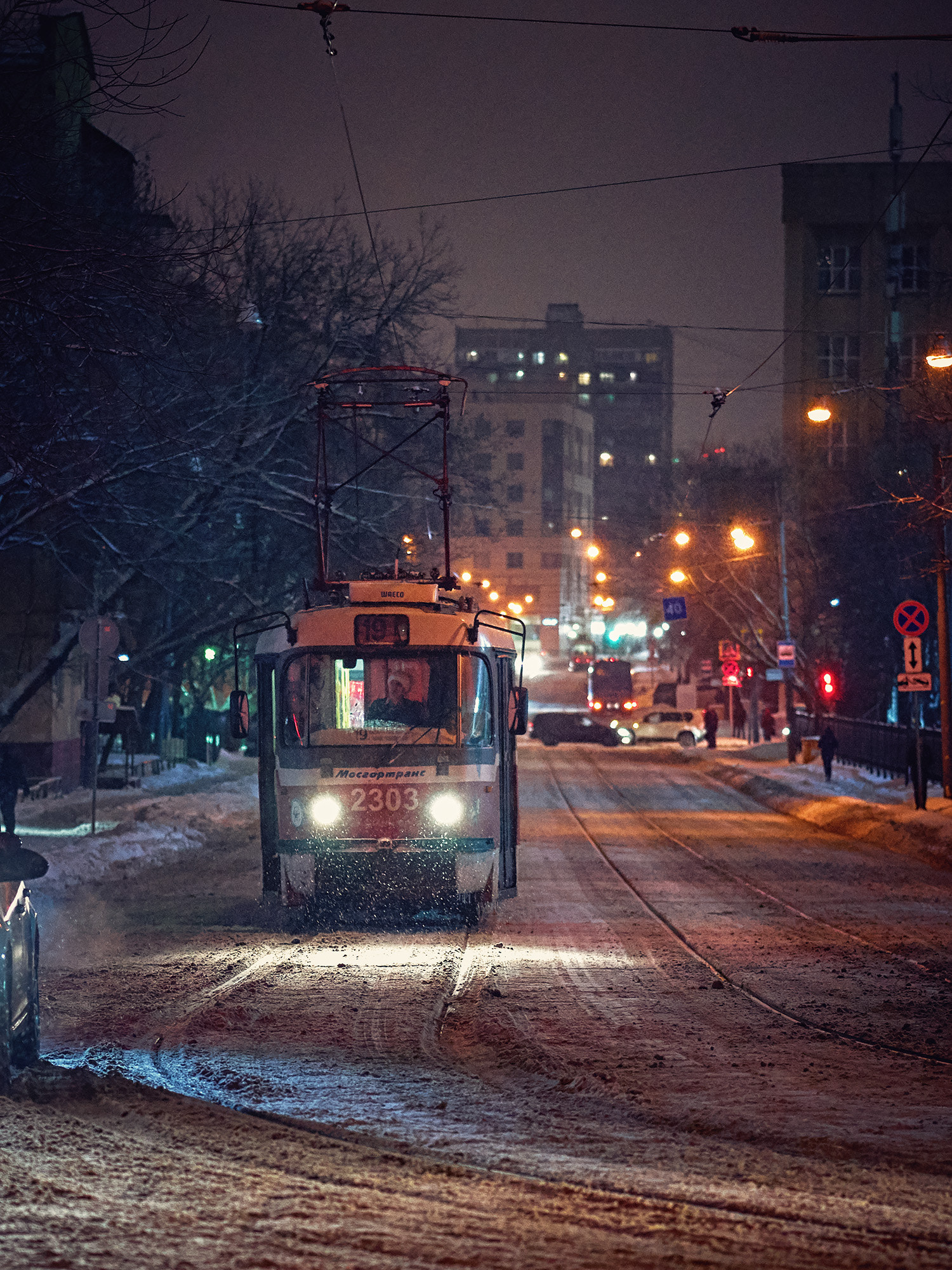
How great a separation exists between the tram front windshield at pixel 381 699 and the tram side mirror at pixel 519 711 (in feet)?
1.60

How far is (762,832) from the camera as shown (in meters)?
25.6

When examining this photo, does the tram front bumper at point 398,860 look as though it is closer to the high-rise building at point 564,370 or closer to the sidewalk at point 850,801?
the sidewalk at point 850,801

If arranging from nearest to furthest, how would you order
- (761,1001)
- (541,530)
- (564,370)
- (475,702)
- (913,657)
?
(761,1001) < (475,702) < (913,657) < (541,530) < (564,370)

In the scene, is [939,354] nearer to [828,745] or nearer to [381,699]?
[381,699]

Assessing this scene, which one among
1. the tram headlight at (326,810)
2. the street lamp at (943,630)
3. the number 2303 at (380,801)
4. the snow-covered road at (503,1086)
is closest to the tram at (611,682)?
the street lamp at (943,630)

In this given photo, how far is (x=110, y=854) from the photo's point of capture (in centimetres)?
1923

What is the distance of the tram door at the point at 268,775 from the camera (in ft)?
44.6

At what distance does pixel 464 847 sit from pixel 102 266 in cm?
636

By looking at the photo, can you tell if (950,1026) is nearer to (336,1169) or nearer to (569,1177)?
(569,1177)

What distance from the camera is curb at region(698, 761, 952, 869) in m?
22.2

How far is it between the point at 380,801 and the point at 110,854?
7.61m

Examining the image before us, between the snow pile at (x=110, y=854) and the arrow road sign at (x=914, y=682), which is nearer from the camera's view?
the snow pile at (x=110, y=854)

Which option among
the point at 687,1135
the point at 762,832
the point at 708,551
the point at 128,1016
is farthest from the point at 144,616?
the point at 687,1135

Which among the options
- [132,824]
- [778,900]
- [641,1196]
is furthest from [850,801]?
[641,1196]
